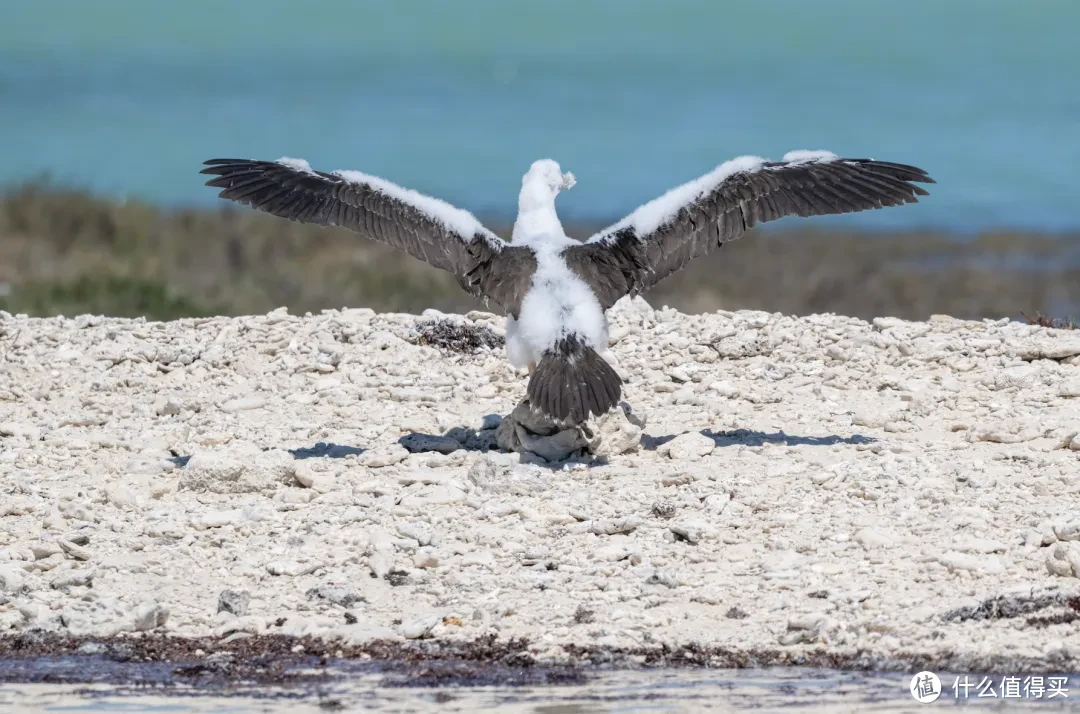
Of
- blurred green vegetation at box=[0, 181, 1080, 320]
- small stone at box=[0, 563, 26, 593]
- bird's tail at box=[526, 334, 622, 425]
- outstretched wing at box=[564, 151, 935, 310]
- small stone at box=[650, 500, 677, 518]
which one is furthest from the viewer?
blurred green vegetation at box=[0, 181, 1080, 320]

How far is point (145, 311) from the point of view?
18.5 m

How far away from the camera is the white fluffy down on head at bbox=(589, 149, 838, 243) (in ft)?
33.3

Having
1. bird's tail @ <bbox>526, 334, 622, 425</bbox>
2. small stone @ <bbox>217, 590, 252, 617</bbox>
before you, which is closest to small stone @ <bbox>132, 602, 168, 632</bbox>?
small stone @ <bbox>217, 590, 252, 617</bbox>

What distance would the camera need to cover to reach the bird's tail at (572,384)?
31.0 feet

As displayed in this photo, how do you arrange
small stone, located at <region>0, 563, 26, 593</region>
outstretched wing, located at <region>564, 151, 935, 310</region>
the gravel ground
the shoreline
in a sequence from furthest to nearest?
outstretched wing, located at <region>564, 151, 935, 310</region> < small stone, located at <region>0, 563, 26, 593</region> < the gravel ground < the shoreline

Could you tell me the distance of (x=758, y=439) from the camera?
10289 millimetres

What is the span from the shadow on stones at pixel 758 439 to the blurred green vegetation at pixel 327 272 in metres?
10.1

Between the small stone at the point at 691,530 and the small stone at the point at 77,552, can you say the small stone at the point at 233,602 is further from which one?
the small stone at the point at 691,530

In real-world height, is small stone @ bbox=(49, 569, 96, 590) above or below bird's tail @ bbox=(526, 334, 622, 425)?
below

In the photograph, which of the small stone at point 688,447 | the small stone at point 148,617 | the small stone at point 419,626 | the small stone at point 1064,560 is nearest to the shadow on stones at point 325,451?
the small stone at point 688,447

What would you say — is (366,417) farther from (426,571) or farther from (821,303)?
(821,303)

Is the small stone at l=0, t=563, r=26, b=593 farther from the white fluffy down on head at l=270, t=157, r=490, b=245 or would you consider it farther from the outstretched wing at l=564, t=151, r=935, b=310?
the outstretched wing at l=564, t=151, r=935, b=310

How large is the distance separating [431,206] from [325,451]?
162 cm

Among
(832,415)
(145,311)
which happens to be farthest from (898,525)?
(145,311)
